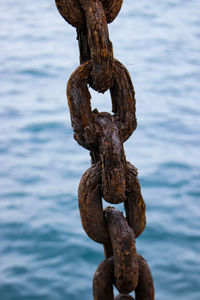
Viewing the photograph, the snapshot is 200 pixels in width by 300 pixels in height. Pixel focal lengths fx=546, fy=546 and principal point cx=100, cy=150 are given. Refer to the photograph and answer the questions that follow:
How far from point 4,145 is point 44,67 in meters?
1.74

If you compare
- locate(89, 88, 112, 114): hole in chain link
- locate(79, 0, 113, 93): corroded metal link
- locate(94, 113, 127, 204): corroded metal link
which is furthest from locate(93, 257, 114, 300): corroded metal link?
locate(89, 88, 112, 114): hole in chain link

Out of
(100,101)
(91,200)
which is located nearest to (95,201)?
(91,200)

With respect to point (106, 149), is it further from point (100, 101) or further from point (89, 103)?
point (100, 101)

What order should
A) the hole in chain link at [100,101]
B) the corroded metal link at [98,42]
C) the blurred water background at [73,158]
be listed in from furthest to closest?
the hole in chain link at [100,101]
the blurred water background at [73,158]
the corroded metal link at [98,42]

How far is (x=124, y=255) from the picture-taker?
3.06 ft

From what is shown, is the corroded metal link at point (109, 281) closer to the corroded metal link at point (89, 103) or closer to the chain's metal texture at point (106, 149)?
the chain's metal texture at point (106, 149)

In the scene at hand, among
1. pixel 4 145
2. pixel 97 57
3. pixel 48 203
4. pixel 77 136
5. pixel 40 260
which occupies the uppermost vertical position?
pixel 97 57

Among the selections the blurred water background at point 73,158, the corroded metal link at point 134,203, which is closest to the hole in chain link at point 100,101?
the blurred water background at point 73,158

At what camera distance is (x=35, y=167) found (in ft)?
14.4

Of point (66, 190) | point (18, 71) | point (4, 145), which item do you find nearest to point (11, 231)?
point (66, 190)

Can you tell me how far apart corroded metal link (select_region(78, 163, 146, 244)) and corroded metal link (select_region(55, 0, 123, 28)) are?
0.26m

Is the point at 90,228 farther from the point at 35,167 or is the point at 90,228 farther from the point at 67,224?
the point at 35,167

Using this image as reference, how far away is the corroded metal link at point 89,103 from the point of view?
3.09 ft

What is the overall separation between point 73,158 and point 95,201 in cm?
360
